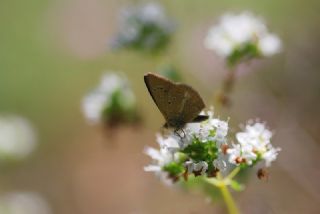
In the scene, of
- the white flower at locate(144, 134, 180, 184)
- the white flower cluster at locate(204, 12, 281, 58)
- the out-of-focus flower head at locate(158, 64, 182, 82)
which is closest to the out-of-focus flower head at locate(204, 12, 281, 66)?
the white flower cluster at locate(204, 12, 281, 58)

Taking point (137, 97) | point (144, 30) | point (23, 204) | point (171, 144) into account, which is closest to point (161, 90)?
point (171, 144)

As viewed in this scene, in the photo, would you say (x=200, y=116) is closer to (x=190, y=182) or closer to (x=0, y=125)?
(x=190, y=182)

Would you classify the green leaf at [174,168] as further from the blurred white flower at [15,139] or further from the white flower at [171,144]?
the blurred white flower at [15,139]

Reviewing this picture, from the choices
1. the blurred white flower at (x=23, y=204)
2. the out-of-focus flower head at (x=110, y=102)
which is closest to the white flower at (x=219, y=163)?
the out-of-focus flower head at (x=110, y=102)

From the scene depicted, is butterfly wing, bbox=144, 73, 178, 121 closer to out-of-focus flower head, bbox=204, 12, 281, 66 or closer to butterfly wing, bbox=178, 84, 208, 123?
butterfly wing, bbox=178, 84, 208, 123

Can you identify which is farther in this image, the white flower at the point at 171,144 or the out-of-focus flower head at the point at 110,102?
the out-of-focus flower head at the point at 110,102

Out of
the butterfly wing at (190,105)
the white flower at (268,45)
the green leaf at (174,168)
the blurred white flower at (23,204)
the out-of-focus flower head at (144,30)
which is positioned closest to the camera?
the butterfly wing at (190,105)
